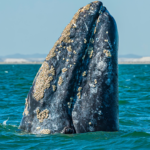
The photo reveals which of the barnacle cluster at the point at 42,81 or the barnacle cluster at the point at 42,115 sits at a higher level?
the barnacle cluster at the point at 42,81

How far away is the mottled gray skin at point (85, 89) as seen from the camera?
197 inches

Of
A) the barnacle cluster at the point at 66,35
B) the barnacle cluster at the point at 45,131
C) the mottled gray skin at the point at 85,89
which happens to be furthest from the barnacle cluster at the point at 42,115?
the barnacle cluster at the point at 66,35

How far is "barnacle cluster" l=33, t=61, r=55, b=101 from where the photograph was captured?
5078 millimetres

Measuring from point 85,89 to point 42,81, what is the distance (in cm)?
68

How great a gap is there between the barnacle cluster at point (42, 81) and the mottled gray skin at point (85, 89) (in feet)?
0.19

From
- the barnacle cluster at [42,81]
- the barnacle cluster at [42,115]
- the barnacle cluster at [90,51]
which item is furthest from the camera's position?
the barnacle cluster at [90,51]

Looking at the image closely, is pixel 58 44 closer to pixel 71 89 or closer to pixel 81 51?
pixel 81 51

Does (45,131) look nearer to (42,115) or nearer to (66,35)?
(42,115)

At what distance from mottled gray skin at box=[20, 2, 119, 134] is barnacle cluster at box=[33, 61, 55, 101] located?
2.2 inches

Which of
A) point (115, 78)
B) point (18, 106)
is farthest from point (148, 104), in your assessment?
point (115, 78)

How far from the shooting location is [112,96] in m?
5.10

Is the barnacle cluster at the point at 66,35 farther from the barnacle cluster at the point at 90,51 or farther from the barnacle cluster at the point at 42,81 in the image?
the barnacle cluster at the point at 90,51

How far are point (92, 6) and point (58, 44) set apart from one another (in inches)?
32.6

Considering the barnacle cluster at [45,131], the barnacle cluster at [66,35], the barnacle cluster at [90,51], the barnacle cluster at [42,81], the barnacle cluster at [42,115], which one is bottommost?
the barnacle cluster at [45,131]
